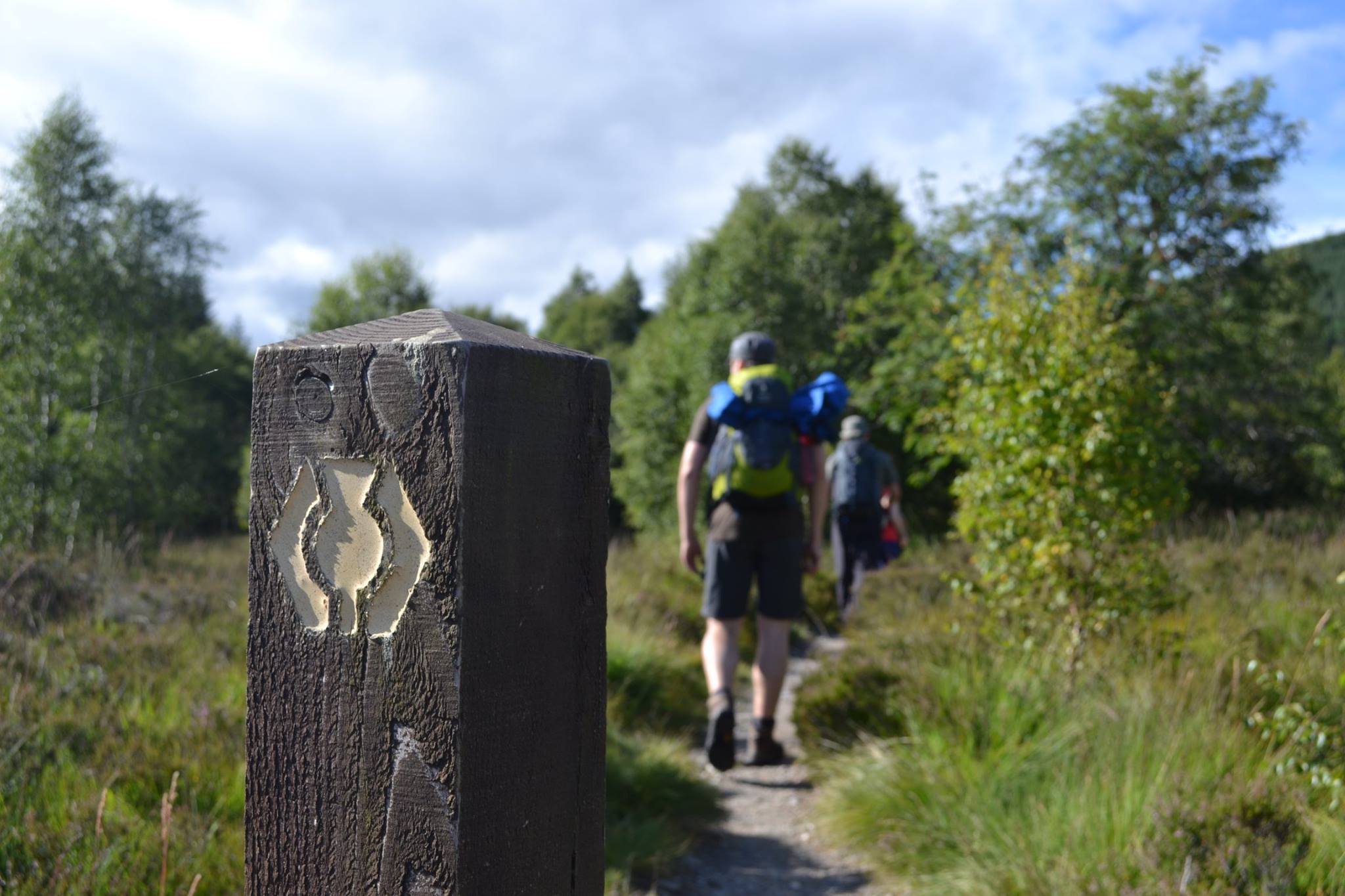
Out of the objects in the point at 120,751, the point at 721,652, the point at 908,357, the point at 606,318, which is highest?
the point at 606,318

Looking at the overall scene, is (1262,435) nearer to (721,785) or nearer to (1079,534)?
(1079,534)

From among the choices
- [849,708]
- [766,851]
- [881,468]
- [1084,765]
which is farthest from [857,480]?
[1084,765]

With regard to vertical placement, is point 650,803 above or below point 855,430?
below

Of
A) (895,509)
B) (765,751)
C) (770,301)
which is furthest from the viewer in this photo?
(770,301)

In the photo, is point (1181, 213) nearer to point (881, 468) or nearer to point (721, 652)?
point (881, 468)

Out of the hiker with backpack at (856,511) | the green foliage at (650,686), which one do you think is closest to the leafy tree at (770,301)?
the hiker with backpack at (856,511)

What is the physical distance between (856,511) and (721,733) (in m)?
3.51

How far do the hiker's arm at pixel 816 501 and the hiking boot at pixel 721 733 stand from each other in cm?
73

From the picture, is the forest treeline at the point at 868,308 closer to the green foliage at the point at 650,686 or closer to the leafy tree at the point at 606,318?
the green foliage at the point at 650,686

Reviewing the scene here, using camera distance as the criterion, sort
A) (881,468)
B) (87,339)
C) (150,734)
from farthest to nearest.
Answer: (87,339)
(881,468)
(150,734)

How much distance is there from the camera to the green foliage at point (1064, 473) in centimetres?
470

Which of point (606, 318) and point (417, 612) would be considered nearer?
point (417, 612)

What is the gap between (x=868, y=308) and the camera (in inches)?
606

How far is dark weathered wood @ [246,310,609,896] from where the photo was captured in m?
0.96
